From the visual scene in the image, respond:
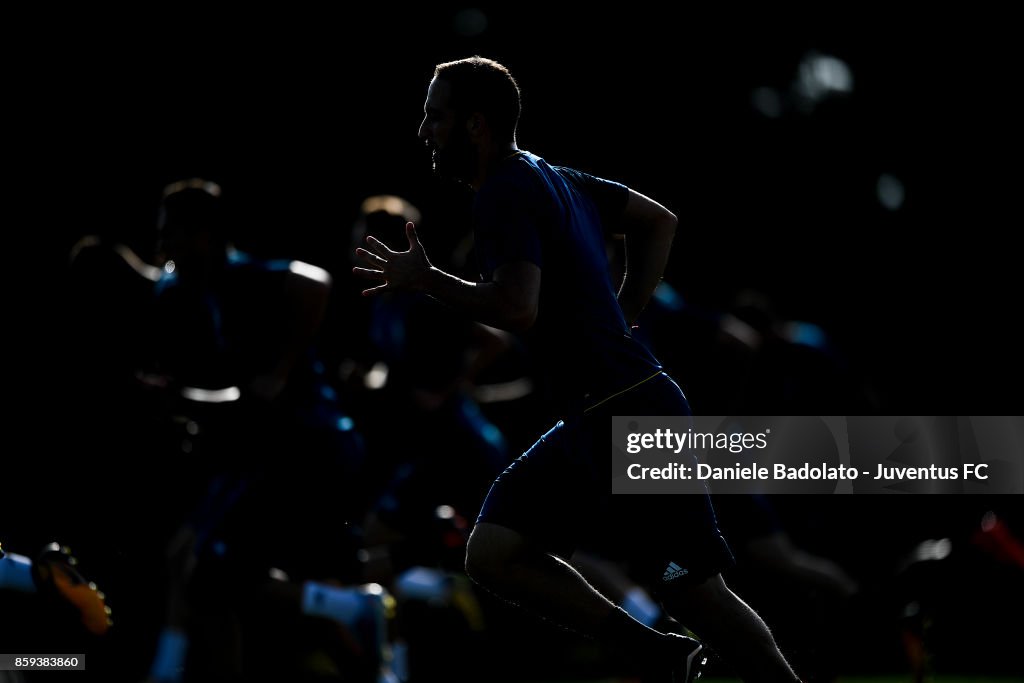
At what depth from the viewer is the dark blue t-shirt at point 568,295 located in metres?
3.91

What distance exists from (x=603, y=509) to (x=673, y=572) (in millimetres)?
263

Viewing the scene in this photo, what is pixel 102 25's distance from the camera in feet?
33.5

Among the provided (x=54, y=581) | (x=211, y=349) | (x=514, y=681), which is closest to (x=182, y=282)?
(x=211, y=349)

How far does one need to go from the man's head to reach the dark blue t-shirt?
12 cm

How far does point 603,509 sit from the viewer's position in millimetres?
3971

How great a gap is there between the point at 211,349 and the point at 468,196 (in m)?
6.21

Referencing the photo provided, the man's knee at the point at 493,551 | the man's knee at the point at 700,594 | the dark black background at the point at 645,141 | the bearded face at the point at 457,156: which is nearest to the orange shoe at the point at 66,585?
the man's knee at the point at 493,551

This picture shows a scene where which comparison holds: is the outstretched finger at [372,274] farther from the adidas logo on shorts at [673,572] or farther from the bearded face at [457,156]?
the adidas logo on shorts at [673,572]

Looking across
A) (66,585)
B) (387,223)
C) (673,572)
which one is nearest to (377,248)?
(673,572)

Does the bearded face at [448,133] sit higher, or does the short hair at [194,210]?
the short hair at [194,210]

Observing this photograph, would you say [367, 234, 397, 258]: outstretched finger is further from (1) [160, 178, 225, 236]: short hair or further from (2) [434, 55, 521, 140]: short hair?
(1) [160, 178, 225, 236]: short hair

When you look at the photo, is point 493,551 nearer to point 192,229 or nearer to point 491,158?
point 491,158

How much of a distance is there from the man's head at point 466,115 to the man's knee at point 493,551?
104cm

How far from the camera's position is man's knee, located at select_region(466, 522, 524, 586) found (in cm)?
393
